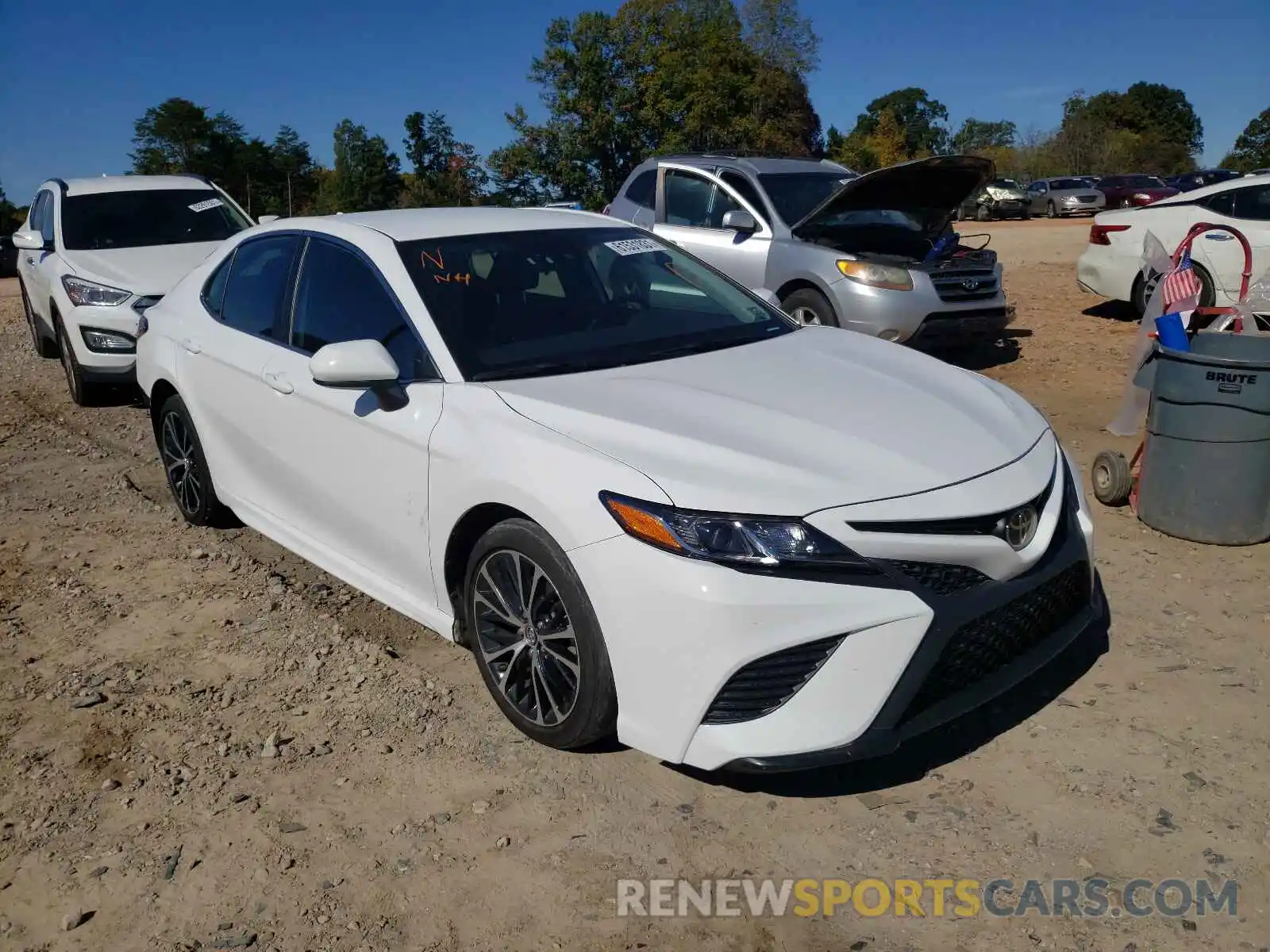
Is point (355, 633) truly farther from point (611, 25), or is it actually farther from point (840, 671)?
point (611, 25)

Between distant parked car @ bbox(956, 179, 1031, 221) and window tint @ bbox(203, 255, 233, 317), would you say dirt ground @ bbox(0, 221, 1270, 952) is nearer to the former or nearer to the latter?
window tint @ bbox(203, 255, 233, 317)

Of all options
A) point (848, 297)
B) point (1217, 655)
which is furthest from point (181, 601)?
point (848, 297)

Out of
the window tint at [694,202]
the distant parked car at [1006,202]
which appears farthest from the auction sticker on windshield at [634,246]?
the distant parked car at [1006,202]

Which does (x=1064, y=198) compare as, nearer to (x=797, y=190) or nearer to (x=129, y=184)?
(x=797, y=190)

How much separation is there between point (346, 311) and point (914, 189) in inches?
227

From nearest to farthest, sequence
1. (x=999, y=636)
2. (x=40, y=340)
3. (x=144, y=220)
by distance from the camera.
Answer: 1. (x=999, y=636)
2. (x=144, y=220)
3. (x=40, y=340)

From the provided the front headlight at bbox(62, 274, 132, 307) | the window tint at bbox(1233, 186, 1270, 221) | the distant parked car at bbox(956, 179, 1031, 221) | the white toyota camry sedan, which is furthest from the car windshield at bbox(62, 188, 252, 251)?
the distant parked car at bbox(956, 179, 1031, 221)

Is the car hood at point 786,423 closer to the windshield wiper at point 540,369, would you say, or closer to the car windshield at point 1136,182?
the windshield wiper at point 540,369

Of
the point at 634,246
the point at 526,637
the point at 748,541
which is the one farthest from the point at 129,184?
the point at 748,541

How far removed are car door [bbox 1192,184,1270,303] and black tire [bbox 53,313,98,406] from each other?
10010 millimetres

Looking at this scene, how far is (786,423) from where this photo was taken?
321 cm

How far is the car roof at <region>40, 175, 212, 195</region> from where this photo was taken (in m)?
9.77

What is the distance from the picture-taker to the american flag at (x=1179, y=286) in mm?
5242

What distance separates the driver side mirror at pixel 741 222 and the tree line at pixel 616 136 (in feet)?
117
